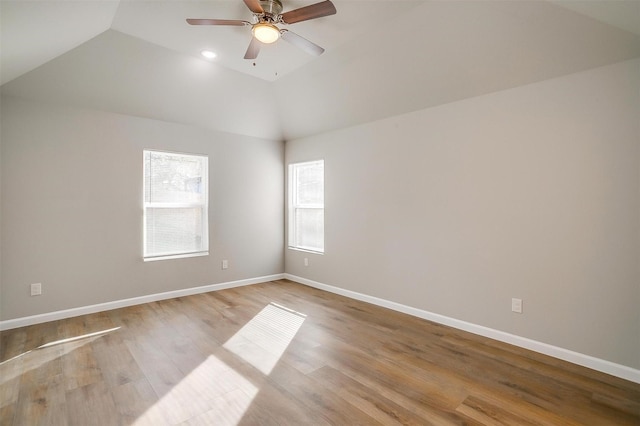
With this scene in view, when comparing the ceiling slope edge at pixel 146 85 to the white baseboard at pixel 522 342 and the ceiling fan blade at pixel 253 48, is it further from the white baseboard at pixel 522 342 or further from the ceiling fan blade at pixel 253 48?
the white baseboard at pixel 522 342

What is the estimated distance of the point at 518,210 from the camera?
2936 millimetres

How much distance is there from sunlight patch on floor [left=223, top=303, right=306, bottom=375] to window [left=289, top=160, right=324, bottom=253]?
155cm

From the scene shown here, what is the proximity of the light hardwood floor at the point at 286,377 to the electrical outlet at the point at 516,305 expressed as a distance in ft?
1.13

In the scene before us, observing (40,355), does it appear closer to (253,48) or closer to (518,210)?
(253,48)

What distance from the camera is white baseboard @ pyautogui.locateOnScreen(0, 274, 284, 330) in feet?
11.0

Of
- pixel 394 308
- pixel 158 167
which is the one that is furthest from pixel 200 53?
pixel 394 308

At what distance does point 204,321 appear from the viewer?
3.52m

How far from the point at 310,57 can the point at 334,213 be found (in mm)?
2177

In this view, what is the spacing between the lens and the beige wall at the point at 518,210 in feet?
7.98

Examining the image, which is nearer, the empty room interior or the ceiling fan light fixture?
the empty room interior

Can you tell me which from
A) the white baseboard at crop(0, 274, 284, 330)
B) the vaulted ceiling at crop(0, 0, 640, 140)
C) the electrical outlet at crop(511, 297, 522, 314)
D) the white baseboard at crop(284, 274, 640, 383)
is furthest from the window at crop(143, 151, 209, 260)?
Result: the electrical outlet at crop(511, 297, 522, 314)

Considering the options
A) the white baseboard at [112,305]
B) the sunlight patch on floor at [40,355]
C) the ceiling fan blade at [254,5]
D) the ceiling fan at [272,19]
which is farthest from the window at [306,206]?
the sunlight patch on floor at [40,355]

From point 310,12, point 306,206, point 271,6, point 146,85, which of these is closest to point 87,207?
point 146,85

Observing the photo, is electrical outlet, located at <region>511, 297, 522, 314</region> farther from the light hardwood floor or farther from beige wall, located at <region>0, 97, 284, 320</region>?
beige wall, located at <region>0, 97, 284, 320</region>
